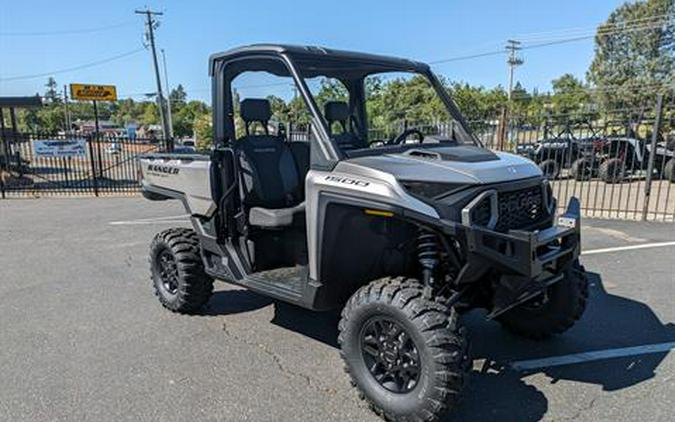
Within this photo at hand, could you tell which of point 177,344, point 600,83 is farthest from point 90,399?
point 600,83

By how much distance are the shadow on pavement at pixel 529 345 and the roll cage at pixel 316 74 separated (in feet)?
5.51

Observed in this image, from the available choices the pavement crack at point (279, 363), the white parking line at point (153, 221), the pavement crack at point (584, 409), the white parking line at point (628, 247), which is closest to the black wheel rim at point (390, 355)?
the pavement crack at point (279, 363)

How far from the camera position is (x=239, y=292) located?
559 centimetres

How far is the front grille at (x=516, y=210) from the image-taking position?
303 cm

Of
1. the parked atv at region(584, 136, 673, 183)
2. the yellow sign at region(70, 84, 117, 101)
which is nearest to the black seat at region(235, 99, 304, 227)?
the parked atv at region(584, 136, 673, 183)

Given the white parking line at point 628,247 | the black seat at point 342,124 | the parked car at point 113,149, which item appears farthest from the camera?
the parked car at point 113,149

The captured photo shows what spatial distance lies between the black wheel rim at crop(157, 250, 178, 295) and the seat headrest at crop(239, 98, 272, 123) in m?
1.58

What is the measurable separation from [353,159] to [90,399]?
233cm

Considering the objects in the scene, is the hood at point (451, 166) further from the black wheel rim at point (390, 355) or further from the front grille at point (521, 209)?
the black wheel rim at point (390, 355)

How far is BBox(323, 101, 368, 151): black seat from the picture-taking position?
3.73 metres

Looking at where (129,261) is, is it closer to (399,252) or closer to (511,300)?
(399,252)

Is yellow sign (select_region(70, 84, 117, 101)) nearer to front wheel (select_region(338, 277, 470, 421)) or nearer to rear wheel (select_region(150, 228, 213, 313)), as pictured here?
rear wheel (select_region(150, 228, 213, 313))

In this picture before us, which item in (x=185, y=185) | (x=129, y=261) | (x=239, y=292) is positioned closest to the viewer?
(x=185, y=185)

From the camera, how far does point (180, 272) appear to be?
4703 millimetres
